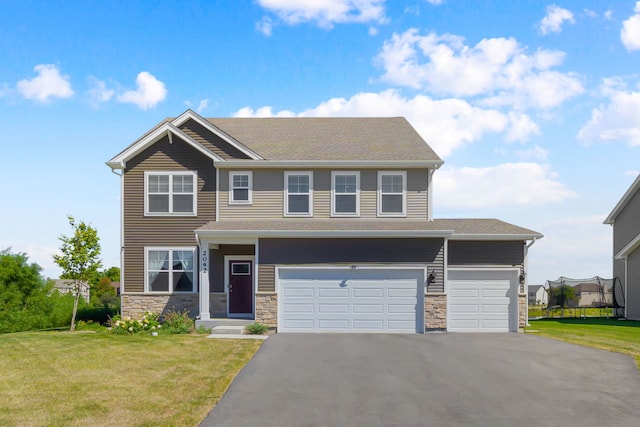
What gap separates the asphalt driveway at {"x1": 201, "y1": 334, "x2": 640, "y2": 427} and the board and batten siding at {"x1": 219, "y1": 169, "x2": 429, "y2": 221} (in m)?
5.85

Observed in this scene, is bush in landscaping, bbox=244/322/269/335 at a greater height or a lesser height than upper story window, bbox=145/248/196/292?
lesser

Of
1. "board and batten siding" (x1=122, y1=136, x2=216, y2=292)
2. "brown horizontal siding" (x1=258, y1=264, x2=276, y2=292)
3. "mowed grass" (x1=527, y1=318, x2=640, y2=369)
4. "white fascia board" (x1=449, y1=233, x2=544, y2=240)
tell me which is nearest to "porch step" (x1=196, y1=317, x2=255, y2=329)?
"brown horizontal siding" (x1=258, y1=264, x2=276, y2=292)

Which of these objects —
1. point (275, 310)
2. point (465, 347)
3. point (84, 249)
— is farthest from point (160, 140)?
point (465, 347)

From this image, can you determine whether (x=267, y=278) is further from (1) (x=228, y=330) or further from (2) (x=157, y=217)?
(2) (x=157, y=217)

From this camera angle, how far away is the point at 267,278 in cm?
2036

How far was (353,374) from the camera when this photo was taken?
1342cm

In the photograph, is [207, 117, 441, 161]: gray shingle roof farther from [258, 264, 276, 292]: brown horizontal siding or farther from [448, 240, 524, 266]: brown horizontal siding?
[258, 264, 276, 292]: brown horizontal siding

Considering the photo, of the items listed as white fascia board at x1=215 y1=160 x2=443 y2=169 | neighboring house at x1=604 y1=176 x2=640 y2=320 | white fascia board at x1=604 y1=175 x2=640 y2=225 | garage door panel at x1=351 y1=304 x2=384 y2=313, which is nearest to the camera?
garage door panel at x1=351 y1=304 x2=384 y2=313

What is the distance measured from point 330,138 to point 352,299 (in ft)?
25.0

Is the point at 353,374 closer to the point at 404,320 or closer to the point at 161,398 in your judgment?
the point at 161,398

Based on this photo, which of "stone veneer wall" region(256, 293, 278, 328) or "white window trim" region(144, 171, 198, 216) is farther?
"white window trim" region(144, 171, 198, 216)

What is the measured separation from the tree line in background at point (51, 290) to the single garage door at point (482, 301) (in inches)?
521

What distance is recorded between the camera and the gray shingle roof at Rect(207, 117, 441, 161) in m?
22.7

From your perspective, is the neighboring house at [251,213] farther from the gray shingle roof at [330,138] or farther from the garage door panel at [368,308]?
the garage door panel at [368,308]
